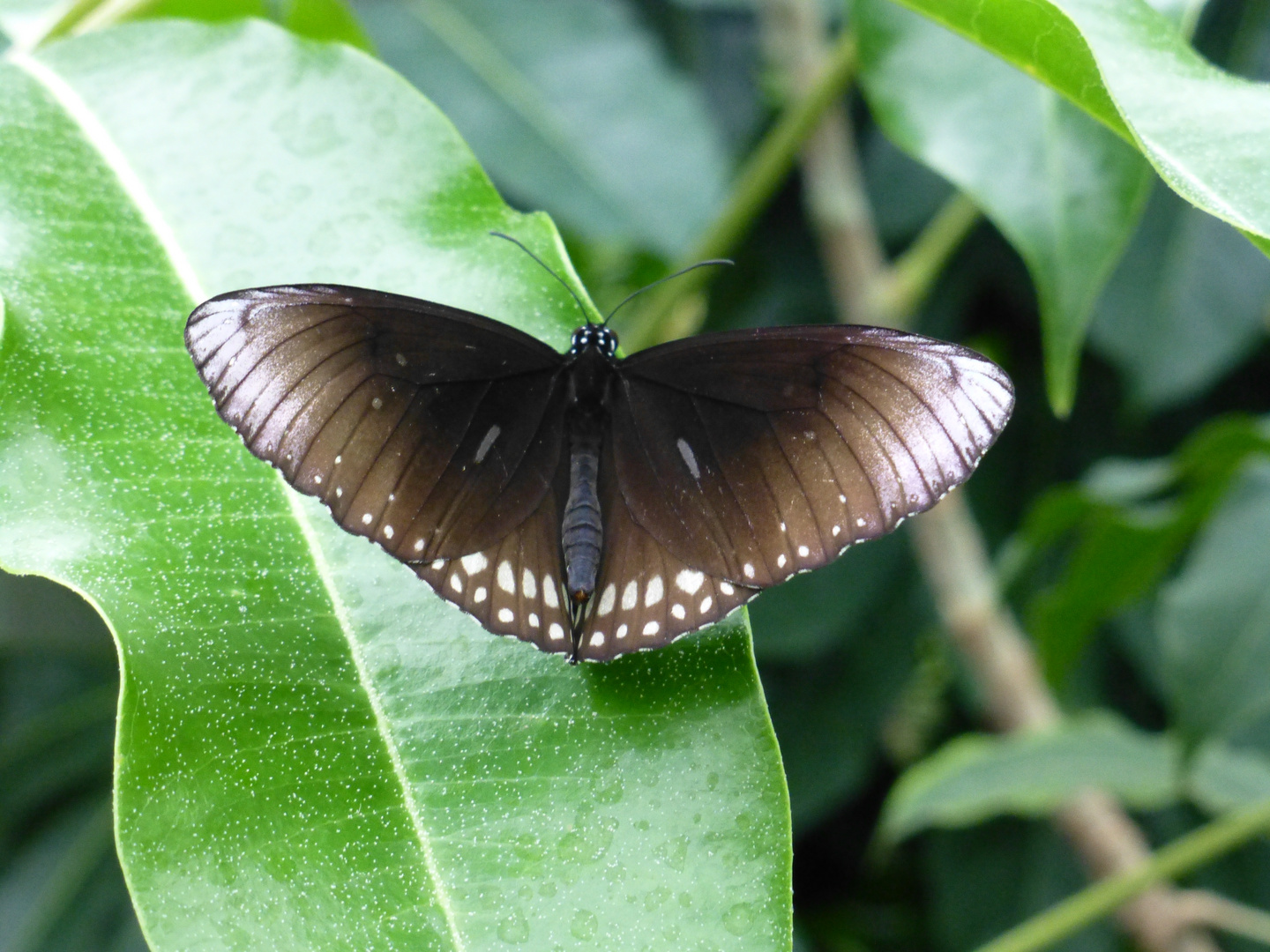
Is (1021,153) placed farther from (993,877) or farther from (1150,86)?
(993,877)

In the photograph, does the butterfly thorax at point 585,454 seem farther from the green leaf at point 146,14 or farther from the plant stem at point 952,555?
the plant stem at point 952,555

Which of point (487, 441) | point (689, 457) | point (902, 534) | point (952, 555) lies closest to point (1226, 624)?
point (952, 555)

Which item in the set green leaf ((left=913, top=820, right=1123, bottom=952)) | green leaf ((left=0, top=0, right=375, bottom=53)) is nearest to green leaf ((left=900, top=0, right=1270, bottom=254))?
green leaf ((left=0, top=0, right=375, bottom=53))

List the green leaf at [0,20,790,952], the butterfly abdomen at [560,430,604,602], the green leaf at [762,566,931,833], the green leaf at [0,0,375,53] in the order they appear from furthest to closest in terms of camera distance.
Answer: the green leaf at [762,566,931,833]
the green leaf at [0,0,375,53]
the butterfly abdomen at [560,430,604,602]
the green leaf at [0,20,790,952]

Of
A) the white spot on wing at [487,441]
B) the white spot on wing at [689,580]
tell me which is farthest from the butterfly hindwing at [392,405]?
the white spot on wing at [689,580]

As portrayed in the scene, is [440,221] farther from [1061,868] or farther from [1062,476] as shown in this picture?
[1061,868]

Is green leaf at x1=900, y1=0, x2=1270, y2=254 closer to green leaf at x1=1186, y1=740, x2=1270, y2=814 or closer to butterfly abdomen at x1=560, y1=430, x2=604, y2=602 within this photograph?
butterfly abdomen at x1=560, y1=430, x2=604, y2=602
